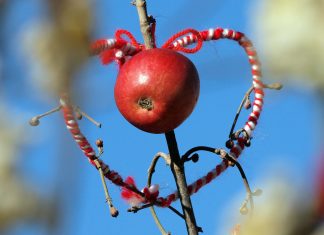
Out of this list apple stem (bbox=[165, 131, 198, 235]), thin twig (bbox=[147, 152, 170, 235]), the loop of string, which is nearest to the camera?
apple stem (bbox=[165, 131, 198, 235])

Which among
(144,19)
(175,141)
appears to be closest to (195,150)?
(175,141)

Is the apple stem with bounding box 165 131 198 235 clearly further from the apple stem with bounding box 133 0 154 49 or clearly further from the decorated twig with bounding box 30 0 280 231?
the apple stem with bounding box 133 0 154 49

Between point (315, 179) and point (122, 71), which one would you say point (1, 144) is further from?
point (122, 71)

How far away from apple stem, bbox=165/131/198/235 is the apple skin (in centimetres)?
5

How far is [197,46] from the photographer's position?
280 centimetres

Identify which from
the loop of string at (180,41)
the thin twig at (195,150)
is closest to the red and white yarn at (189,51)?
the loop of string at (180,41)

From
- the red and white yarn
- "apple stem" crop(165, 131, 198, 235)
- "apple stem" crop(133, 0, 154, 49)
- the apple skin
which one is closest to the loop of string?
the red and white yarn

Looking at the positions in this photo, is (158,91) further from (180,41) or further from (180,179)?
(180,41)

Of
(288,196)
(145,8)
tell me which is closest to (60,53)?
(288,196)

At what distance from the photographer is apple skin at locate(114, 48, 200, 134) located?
2355mm

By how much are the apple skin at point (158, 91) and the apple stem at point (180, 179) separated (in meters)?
0.05

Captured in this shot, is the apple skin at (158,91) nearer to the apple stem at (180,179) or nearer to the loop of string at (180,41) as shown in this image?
the apple stem at (180,179)

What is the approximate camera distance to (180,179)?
238cm

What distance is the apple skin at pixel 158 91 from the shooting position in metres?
2.36
